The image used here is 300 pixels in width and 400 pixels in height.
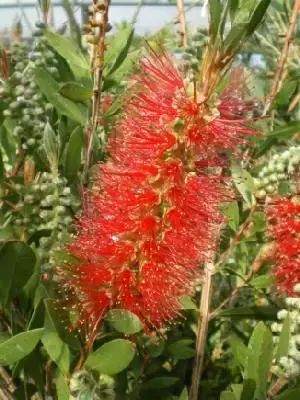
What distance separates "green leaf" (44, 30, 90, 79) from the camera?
4.09 ft

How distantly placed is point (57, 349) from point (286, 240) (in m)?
0.50

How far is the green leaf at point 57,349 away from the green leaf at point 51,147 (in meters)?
0.29

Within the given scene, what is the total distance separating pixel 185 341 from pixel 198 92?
54 centimetres

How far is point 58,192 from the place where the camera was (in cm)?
116

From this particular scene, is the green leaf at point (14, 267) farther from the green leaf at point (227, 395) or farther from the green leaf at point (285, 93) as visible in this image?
the green leaf at point (285, 93)

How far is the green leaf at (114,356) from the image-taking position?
40.8 inches

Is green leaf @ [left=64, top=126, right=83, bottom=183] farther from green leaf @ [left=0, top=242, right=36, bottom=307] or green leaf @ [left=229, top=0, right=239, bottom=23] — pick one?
green leaf @ [left=229, top=0, right=239, bottom=23]

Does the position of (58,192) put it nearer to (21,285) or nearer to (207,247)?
(21,285)

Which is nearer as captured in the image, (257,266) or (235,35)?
(235,35)

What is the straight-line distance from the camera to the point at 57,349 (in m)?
1.11

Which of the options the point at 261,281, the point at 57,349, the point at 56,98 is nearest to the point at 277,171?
the point at 261,281

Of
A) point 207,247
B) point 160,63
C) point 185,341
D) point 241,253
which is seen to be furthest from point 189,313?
point 160,63

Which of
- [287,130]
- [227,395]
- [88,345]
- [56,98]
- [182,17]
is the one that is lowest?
[227,395]

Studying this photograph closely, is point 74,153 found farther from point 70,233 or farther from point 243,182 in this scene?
point 243,182
